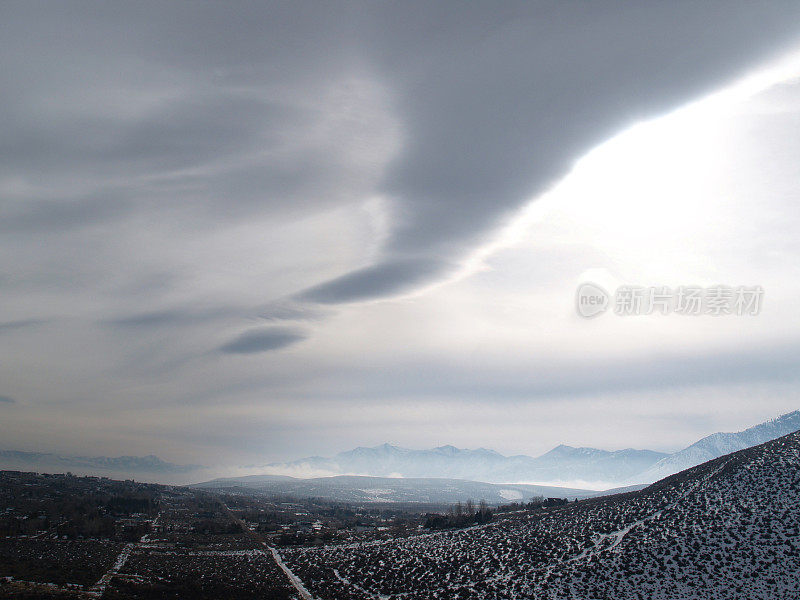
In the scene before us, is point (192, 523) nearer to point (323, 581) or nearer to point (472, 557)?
point (323, 581)

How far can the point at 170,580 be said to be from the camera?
7494 cm

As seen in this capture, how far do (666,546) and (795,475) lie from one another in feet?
82.4

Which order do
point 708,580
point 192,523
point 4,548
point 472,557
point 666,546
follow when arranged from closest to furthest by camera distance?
point 708,580
point 666,546
point 472,557
point 4,548
point 192,523

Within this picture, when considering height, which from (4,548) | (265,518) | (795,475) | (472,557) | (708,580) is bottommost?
(265,518)

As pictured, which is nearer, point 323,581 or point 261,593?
point 261,593

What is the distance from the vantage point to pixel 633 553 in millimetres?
64688

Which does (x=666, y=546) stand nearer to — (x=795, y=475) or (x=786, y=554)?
(x=786, y=554)

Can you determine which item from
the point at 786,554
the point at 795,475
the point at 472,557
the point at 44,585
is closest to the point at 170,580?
the point at 44,585

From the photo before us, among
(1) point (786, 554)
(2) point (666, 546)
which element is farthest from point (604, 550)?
(1) point (786, 554)

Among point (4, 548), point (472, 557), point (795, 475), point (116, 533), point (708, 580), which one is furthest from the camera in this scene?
point (116, 533)

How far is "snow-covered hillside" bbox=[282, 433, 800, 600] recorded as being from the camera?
57.5 m

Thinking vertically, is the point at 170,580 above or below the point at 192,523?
above

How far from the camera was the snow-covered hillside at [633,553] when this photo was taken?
57500 millimetres

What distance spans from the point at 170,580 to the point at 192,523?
8373 centimetres
